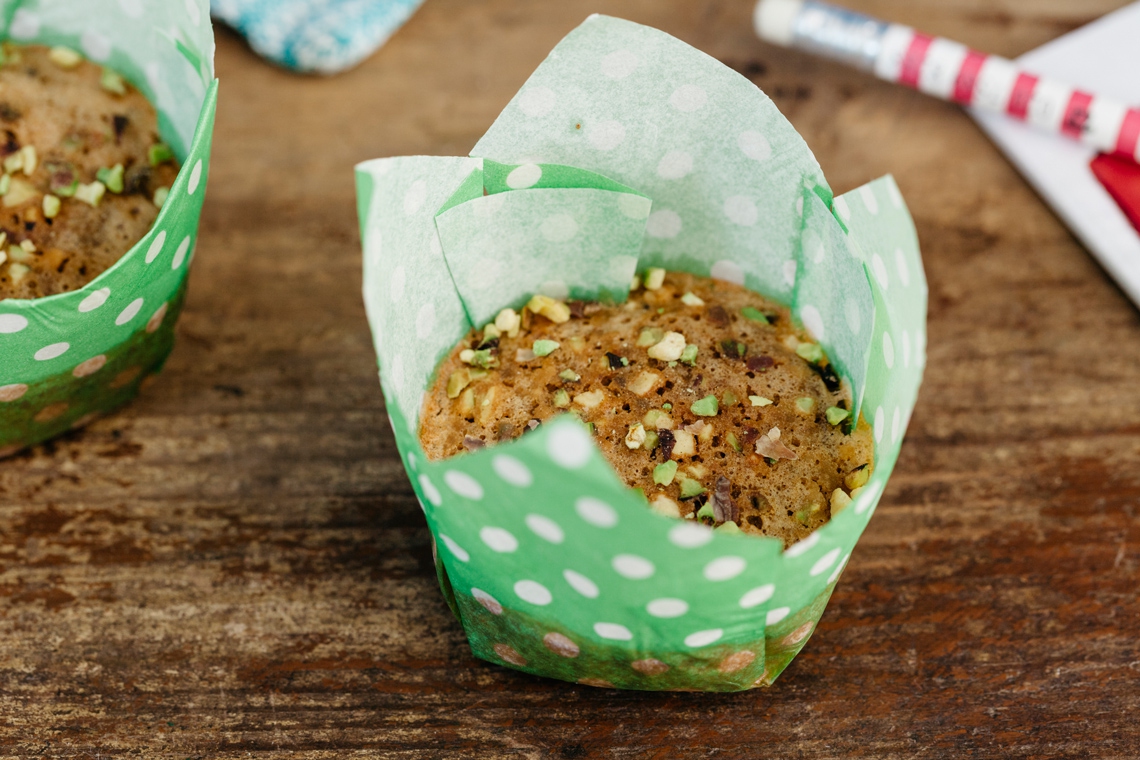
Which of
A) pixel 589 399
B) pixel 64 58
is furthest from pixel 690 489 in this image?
pixel 64 58

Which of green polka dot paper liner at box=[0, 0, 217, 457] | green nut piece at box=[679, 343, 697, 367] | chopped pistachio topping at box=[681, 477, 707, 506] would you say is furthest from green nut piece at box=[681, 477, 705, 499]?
green polka dot paper liner at box=[0, 0, 217, 457]

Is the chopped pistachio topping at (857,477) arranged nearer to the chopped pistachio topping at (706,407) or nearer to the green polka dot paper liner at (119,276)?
the chopped pistachio topping at (706,407)

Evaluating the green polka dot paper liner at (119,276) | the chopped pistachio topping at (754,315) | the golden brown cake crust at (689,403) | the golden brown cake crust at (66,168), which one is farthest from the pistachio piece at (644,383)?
the golden brown cake crust at (66,168)

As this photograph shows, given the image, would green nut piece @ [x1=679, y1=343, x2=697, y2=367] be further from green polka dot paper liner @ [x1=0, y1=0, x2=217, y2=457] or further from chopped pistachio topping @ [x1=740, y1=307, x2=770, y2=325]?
green polka dot paper liner @ [x1=0, y1=0, x2=217, y2=457]

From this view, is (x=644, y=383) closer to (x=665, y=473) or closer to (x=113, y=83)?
(x=665, y=473)

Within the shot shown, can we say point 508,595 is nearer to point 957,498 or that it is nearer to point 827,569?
point 827,569
